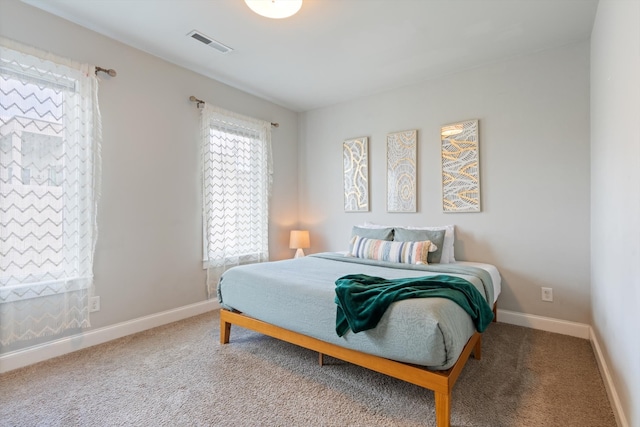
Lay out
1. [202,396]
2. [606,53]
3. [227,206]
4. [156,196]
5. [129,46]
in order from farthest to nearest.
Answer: [227,206], [156,196], [129,46], [606,53], [202,396]

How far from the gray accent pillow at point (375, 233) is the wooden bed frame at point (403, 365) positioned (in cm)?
135

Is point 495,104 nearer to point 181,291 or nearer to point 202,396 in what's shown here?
point 202,396

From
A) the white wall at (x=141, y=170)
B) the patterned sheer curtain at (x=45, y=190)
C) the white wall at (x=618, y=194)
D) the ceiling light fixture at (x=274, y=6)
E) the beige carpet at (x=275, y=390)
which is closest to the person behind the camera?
the white wall at (x=618, y=194)

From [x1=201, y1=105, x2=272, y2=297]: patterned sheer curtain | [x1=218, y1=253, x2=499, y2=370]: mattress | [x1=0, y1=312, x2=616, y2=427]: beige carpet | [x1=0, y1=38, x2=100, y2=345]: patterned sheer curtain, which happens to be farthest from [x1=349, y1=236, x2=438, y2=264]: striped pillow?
[x1=0, y1=38, x2=100, y2=345]: patterned sheer curtain

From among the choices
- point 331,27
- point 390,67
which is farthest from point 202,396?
point 390,67

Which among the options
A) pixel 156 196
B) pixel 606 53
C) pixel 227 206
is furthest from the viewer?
pixel 227 206

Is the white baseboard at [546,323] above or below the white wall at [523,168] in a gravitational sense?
below

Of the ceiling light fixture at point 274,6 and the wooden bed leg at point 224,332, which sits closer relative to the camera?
the ceiling light fixture at point 274,6

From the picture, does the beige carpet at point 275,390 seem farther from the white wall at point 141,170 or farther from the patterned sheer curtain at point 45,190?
the white wall at point 141,170

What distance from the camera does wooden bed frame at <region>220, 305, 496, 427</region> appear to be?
149 cm

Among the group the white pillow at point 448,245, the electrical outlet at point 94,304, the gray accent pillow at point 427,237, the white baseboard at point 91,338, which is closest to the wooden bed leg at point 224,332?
the white baseboard at point 91,338

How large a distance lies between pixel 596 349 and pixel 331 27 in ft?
10.5

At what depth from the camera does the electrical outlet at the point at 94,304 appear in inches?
97.8

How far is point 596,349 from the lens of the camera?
7.45 feet
